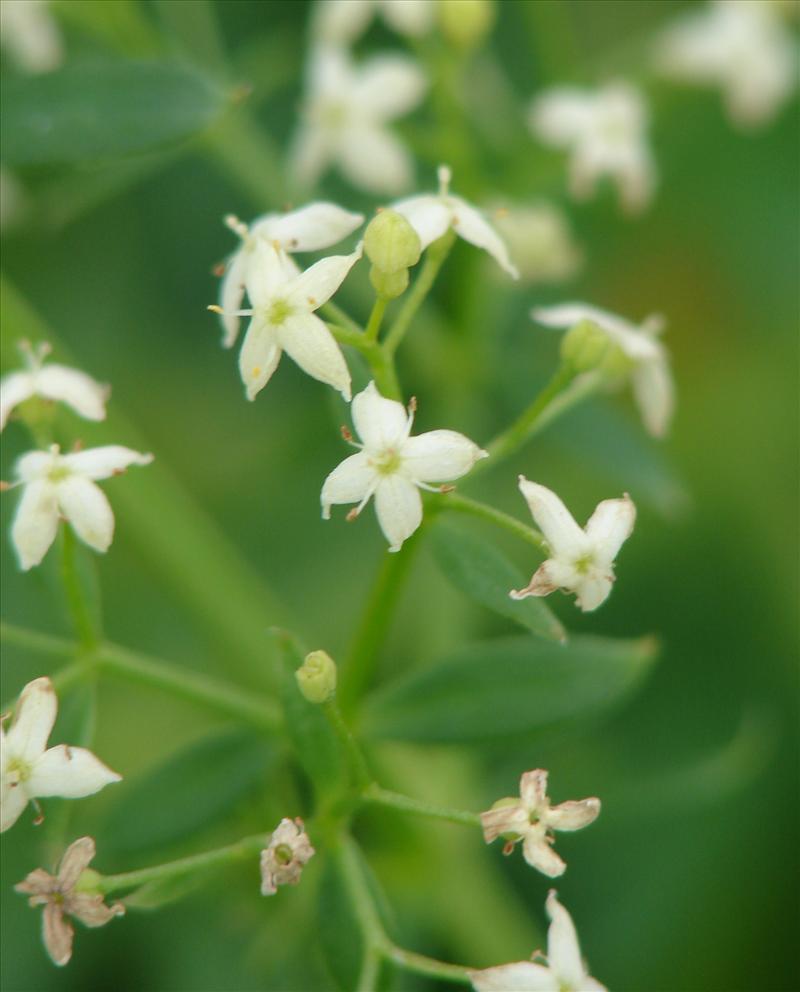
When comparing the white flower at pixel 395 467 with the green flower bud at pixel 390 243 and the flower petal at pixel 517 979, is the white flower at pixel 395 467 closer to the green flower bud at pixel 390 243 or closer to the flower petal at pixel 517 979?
the green flower bud at pixel 390 243

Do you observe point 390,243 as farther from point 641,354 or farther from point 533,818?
point 533,818

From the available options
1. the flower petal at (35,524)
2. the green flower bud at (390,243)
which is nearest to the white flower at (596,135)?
the green flower bud at (390,243)

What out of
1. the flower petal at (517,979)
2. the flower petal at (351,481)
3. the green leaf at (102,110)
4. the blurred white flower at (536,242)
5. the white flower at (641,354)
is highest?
the blurred white flower at (536,242)

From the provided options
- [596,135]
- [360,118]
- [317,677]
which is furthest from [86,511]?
[596,135]

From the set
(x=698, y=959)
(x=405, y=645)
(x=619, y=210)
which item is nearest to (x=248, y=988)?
(x=405, y=645)

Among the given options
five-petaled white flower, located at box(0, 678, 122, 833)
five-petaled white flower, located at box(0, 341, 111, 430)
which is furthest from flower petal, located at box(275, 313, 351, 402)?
five-petaled white flower, located at box(0, 678, 122, 833)

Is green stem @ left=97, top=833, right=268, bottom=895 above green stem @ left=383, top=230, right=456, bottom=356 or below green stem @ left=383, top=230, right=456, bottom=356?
below

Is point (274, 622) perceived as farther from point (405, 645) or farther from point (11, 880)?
point (11, 880)

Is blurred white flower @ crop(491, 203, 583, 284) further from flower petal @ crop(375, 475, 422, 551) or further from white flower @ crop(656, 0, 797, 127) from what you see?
flower petal @ crop(375, 475, 422, 551)
